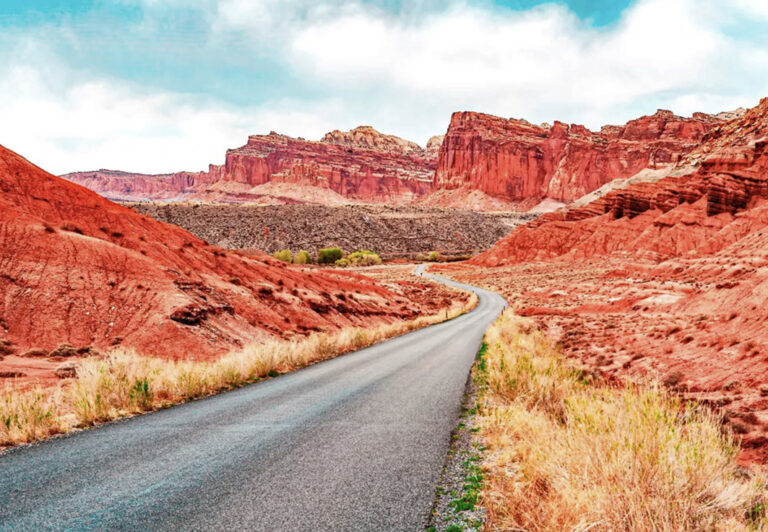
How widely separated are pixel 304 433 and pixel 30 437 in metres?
4.39

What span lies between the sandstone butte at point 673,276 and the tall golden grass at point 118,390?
11.8 metres

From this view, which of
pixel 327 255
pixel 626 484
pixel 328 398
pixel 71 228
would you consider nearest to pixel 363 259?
pixel 327 255

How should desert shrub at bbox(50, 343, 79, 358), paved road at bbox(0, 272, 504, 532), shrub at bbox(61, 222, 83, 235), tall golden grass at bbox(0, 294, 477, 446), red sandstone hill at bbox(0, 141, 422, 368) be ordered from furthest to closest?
1. shrub at bbox(61, 222, 83, 235)
2. red sandstone hill at bbox(0, 141, 422, 368)
3. desert shrub at bbox(50, 343, 79, 358)
4. tall golden grass at bbox(0, 294, 477, 446)
5. paved road at bbox(0, 272, 504, 532)

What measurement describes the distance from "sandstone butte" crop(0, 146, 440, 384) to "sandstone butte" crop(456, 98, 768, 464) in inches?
699

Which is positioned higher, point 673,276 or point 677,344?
point 673,276

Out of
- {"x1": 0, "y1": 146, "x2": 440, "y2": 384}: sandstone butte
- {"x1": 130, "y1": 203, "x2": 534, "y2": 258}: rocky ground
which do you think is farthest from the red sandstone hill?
{"x1": 130, "y1": 203, "x2": 534, "y2": 258}: rocky ground

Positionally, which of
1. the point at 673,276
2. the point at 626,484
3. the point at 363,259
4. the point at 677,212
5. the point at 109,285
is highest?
the point at 677,212

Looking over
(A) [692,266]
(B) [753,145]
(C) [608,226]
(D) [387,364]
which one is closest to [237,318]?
(D) [387,364]

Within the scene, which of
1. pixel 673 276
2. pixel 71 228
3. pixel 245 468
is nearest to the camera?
pixel 245 468

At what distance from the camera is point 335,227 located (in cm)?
13125

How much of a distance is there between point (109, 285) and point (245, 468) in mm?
18980

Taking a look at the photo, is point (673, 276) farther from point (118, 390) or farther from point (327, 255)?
point (327, 255)

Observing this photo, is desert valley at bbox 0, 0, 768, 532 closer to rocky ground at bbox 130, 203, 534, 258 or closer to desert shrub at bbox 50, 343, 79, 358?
desert shrub at bbox 50, 343, 79, 358

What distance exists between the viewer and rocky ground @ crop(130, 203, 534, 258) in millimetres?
117500
